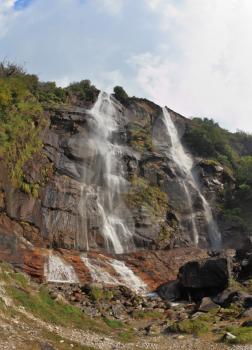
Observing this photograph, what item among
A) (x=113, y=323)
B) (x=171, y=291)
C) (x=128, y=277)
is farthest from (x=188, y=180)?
(x=113, y=323)

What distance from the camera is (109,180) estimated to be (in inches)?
1972

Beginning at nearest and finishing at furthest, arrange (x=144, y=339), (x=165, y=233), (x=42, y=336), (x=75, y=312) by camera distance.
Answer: (x=42, y=336)
(x=144, y=339)
(x=75, y=312)
(x=165, y=233)

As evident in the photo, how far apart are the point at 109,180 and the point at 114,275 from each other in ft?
52.6

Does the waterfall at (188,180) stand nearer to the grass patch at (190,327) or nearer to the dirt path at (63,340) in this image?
the grass patch at (190,327)

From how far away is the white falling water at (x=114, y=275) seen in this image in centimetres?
3478

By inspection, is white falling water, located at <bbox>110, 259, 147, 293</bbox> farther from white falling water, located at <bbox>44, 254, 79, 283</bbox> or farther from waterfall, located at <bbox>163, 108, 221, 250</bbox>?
waterfall, located at <bbox>163, 108, 221, 250</bbox>

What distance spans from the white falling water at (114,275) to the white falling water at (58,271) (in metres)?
1.68

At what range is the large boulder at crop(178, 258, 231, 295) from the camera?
32656mm

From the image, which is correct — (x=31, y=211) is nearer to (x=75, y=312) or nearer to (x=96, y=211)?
(x=96, y=211)

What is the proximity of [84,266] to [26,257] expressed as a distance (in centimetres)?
468

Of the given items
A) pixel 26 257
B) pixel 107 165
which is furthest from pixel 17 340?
pixel 107 165

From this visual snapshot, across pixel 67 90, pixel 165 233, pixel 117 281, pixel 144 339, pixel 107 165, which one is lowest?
pixel 144 339

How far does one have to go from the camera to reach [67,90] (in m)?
63.9

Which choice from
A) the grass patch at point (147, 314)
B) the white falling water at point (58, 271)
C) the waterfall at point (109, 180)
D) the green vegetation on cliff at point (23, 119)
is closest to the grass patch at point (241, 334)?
the grass patch at point (147, 314)
